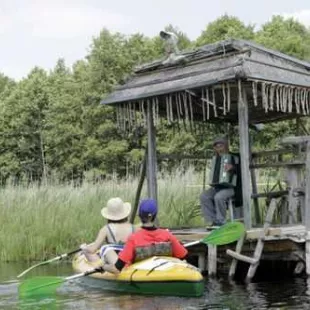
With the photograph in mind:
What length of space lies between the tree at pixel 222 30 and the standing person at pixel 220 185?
77.1ft

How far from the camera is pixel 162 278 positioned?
10.1 metres

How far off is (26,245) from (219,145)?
5.34 metres

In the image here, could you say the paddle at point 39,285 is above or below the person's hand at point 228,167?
below

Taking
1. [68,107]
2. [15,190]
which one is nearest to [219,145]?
[15,190]

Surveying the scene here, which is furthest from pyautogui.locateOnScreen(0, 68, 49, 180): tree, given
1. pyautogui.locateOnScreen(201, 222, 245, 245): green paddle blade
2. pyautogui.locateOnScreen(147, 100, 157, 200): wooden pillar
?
pyautogui.locateOnScreen(201, 222, 245, 245): green paddle blade

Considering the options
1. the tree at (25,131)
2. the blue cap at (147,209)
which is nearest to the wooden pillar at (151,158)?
the blue cap at (147,209)

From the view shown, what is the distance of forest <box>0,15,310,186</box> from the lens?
111 feet

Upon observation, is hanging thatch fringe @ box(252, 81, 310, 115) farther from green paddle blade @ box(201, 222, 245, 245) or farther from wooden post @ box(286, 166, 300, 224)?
green paddle blade @ box(201, 222, 245, 245)

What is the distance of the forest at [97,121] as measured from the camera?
33.8 meters

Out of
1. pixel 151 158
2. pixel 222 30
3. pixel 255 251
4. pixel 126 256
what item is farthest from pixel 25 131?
pixel 126 256

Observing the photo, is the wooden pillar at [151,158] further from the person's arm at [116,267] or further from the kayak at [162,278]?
the kayak at [162,278]

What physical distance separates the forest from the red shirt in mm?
18159

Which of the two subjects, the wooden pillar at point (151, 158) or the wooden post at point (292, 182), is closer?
the wooden post at point (292, 182)

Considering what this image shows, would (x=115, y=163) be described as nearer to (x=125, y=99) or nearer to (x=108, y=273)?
(x=125, y=99)
